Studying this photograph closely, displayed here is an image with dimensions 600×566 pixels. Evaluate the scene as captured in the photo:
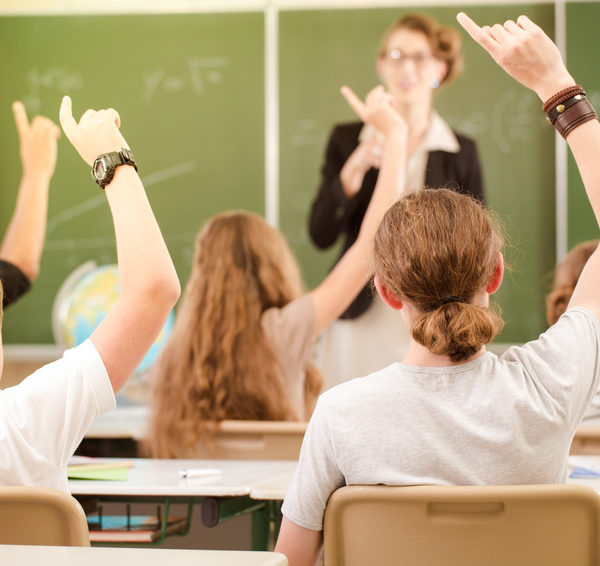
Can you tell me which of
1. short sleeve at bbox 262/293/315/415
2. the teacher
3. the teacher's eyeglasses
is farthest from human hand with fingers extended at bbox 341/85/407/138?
the teacher's eyeglasses

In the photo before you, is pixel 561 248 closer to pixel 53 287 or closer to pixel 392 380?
pixel 53 287

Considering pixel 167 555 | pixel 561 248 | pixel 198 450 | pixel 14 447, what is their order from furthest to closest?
pixel 561 248
pixel 198 450
pixel 14 447
pixel 167 555

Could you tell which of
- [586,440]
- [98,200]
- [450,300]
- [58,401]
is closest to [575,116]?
[450,300]

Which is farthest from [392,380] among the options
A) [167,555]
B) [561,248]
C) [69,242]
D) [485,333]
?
[69,242]

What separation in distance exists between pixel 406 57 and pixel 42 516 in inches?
140

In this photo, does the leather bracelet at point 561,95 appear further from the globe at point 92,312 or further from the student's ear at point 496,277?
the globe at point 92,312

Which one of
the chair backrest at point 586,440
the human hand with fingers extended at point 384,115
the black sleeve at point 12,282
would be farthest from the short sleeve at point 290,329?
the black sleeve at point 12,282

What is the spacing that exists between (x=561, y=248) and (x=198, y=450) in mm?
2274

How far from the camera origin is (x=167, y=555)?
0.88 metres

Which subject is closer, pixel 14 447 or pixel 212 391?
pixel 14 447

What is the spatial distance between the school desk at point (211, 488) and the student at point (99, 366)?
0.57 metres

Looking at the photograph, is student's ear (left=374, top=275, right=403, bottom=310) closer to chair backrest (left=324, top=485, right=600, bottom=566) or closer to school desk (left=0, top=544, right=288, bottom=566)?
chair backrest (left=324, top=485, right=600, bottom=566)

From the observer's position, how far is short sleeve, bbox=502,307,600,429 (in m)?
1.26

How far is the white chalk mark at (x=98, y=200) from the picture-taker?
14.5 ft
